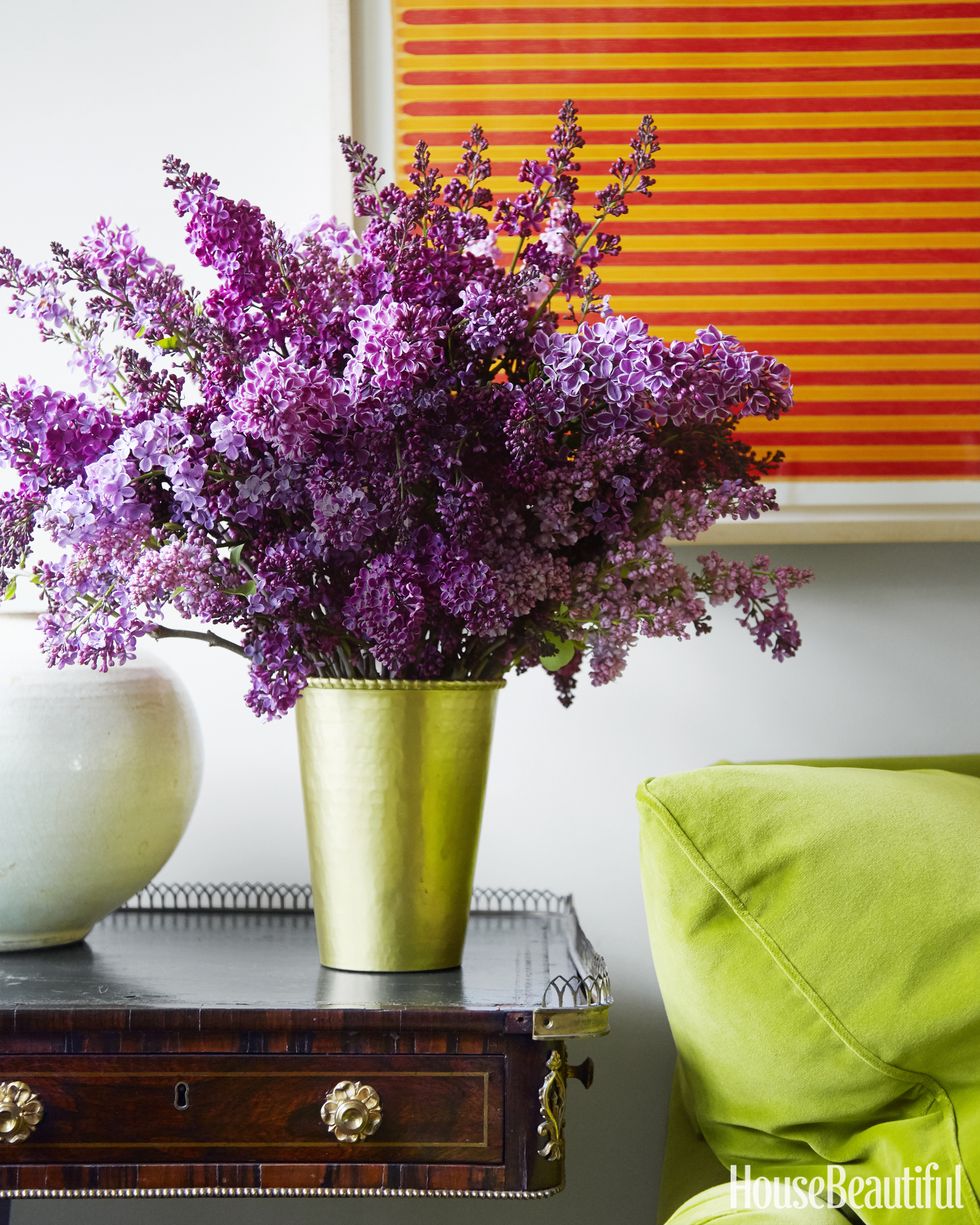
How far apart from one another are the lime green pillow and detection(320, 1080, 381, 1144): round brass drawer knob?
233 millimetres

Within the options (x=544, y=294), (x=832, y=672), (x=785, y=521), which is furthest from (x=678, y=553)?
(x=544, y=294)

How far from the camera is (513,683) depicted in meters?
1.29

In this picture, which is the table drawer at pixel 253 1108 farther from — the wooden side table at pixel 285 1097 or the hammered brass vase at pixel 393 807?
the hammered brass vase at pixel 393 807

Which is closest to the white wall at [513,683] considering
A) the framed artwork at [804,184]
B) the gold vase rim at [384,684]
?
the framed artwork at [804,184]

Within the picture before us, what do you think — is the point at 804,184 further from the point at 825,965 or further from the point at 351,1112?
the point at 351,1112

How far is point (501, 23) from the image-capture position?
1236mm

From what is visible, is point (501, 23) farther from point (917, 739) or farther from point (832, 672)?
point (917, 739)

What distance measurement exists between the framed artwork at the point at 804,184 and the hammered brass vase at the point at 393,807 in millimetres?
474

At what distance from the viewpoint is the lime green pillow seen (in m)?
0.77

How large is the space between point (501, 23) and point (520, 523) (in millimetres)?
691

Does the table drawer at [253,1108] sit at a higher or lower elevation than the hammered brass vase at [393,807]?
lower

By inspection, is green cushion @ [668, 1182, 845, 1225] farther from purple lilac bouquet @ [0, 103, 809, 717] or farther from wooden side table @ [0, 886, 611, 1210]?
purple lilac bouquet @ [0, 103, 809, 717]

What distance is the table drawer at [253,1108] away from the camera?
2.65ft

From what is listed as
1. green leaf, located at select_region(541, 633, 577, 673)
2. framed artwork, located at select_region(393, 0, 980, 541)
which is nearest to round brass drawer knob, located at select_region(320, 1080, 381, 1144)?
green leaf, located at select_region(541, 633, 577, 673)
